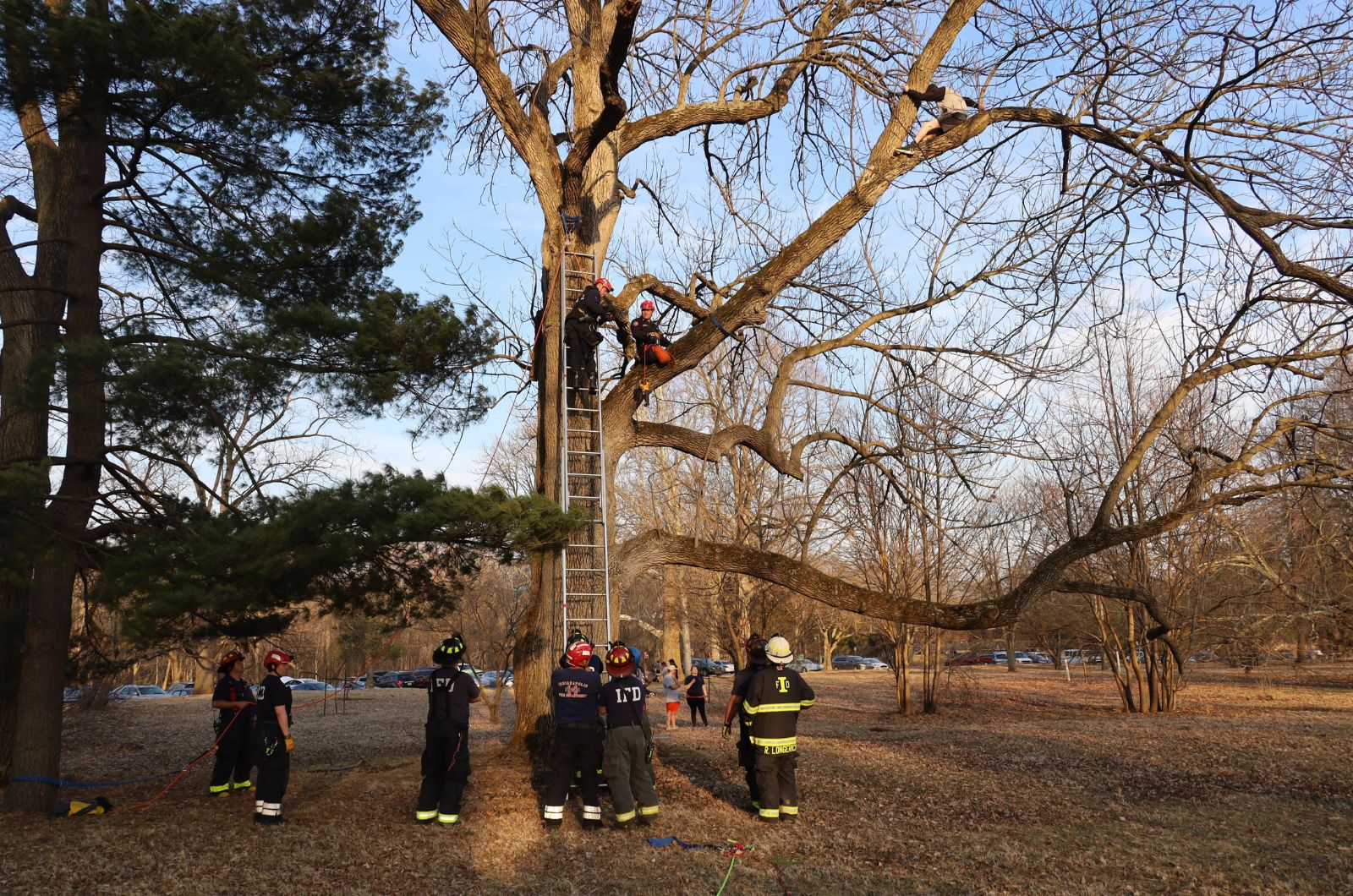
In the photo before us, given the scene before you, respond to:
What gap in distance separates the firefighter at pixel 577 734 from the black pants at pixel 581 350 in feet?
9.81

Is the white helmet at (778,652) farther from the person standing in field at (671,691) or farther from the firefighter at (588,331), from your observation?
the person standing in field at (671,691)

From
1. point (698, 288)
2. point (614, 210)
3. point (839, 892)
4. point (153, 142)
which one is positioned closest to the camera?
point (839, 892)

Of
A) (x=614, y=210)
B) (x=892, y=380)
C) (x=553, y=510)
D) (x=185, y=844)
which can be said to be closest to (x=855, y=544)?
(x=892, y=380)

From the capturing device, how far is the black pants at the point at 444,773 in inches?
290

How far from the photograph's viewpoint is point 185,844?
670 cm

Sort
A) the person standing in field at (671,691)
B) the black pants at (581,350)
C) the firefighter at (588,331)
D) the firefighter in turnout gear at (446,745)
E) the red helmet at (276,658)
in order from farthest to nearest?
the person standing in field at (671,691) → the black pants at (581,350) → the firefighter at (588,331) → the red helmet at (276,658) → the firefighter in turnout gear at (446,745)

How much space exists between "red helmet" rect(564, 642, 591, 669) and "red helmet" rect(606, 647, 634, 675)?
198mm

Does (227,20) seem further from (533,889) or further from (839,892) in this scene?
(839,892)

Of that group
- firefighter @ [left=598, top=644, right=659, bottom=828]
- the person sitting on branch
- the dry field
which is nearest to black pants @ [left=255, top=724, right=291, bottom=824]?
the dry field

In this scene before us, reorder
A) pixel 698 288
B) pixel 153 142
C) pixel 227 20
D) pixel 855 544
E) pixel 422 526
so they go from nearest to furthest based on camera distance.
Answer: pixel 422 526
pixel 227 20
pixel 153 142
pixel 698 288
pixel 855 544

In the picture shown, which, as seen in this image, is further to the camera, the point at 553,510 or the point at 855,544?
the point at 855,544

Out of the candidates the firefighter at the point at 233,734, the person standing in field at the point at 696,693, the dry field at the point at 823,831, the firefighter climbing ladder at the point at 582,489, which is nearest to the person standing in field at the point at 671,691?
the person standing in field at the point at 696,693

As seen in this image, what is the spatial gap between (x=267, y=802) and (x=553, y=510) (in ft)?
11.8

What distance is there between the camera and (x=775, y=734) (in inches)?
309
